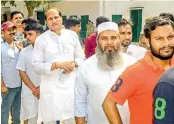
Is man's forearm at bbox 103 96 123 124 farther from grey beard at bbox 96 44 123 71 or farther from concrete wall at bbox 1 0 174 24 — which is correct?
concrete wall at bbox 1 0 174 24

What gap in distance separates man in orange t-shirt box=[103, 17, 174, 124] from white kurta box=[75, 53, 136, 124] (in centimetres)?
62

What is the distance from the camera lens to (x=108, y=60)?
3.43 meters

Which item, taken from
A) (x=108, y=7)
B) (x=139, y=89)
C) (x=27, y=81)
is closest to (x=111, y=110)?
(x=139, y=89)

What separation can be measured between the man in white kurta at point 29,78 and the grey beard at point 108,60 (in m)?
1.82

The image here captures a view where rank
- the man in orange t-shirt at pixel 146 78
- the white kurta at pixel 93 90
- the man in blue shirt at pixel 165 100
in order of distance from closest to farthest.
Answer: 1. the man in blue shirt at pixel 165 100
2. the man in orange t-shirt at pixel 146 78
3. the white kurta at pixel 93 90

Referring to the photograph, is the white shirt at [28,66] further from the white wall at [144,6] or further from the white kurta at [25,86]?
the white wall at [144,6]

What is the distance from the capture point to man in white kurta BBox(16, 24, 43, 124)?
521cm

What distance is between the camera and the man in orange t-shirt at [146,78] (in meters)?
2.59

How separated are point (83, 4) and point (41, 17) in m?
3.42

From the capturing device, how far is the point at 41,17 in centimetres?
A: 2509

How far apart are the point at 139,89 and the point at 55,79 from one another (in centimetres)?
211

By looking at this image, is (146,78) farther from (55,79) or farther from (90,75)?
(55,79)

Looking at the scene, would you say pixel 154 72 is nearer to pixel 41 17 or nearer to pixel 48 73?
pixel 48 73

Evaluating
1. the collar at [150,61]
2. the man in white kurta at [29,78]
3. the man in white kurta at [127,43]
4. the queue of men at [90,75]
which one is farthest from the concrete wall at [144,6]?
the collar at [150,61]
